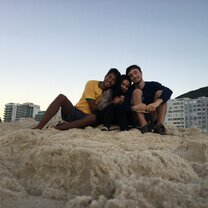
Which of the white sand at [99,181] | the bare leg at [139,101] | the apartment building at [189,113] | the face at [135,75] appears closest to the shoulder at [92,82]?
the face at [135,75]

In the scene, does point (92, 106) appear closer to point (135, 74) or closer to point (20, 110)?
point (135, 74)

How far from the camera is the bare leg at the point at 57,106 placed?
3.85m

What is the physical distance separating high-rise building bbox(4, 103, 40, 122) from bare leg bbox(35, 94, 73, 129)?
2924 cm

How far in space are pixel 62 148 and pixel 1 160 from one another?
52cm

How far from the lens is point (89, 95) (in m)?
4.09

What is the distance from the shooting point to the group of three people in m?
3.80

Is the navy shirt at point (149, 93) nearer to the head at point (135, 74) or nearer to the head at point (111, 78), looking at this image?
the head at point (135, 74)

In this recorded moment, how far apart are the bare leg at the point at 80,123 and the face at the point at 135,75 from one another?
0.72 metres

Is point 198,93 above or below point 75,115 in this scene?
above

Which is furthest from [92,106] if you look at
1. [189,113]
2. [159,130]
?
[189,113]

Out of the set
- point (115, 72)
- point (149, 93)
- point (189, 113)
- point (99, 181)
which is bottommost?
point (99, 181)

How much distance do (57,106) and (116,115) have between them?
0.79 m

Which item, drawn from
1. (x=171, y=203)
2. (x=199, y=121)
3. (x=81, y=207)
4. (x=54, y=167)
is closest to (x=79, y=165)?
(x=54, y=167)

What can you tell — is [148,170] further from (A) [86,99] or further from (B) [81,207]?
(A) [86,99]
